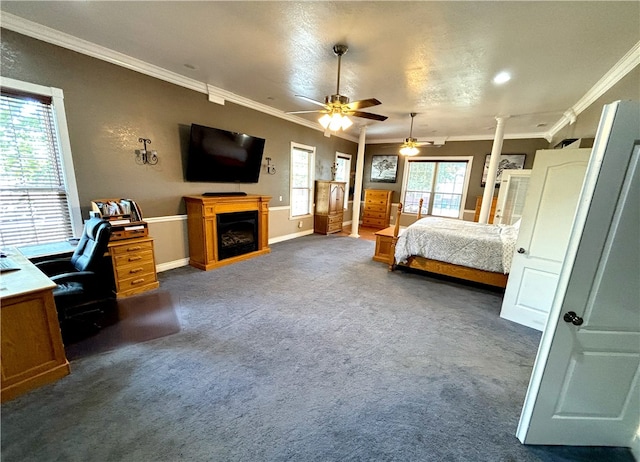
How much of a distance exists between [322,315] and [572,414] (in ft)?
6.51

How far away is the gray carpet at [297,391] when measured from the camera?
4.65 ft

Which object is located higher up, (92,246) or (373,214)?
(92,246)

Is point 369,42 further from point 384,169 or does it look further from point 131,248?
point 384,169

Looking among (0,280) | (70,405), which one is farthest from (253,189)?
(70,405)

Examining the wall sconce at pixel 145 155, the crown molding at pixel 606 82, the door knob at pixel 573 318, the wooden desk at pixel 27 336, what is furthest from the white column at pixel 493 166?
the wooden desk at pixel 27 336

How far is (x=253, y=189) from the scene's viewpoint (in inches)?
206

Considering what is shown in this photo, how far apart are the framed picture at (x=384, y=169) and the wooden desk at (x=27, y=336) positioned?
807 cm

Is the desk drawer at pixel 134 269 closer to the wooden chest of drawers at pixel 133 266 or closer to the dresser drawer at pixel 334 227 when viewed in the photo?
the wooden chest of drawers at pixel 133 266

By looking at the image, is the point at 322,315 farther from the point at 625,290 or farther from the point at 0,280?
the point at 0,280

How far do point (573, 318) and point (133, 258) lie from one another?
160 inches

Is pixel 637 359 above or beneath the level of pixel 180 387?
above

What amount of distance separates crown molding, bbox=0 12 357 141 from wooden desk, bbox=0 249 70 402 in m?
2.47

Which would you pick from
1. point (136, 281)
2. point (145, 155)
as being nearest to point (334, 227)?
point (145, 155)

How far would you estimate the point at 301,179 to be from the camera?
21.3 feet
